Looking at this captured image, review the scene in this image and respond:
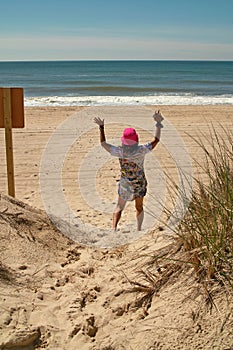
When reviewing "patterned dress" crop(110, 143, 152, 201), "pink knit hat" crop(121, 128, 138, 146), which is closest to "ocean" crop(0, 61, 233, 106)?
"patterned dress" crop(110, 143, 152, 201)

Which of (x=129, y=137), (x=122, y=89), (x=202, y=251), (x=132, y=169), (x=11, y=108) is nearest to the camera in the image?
(x=202, y=251)

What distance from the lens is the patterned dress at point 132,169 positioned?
16.6 ft

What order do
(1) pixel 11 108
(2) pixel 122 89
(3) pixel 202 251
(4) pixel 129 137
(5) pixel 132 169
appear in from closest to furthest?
1. (3) pixel 202 251
2. (4) pixel 129 137
3. (5) pixel 132 169
4. (1) pixel 11 108
5. (2) pixel 122 89

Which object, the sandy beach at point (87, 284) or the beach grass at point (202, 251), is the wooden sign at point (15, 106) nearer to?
the sandy beach at point (87, 284)

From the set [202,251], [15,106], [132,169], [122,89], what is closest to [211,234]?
[202,251]

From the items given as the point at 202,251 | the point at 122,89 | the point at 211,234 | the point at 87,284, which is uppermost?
the point at 122,89

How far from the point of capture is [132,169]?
16.7ft

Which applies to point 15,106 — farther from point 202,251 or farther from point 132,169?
point 202,251

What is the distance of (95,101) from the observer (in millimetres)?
22719

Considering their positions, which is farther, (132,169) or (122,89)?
(122,89)

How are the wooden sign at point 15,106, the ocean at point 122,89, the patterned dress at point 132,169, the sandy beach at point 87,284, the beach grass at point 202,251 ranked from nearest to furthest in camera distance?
the sandy beach at point 87,284 < the beach grass at point 202,251 < the patterned dress at point 132,169 < the wooden sign at point 15,106 < the ocean at point 122,89

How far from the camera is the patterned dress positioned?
507cm

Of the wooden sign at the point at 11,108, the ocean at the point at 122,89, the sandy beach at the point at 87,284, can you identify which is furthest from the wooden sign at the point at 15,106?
the ocean at the point at 122,89

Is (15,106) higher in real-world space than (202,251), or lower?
higher
